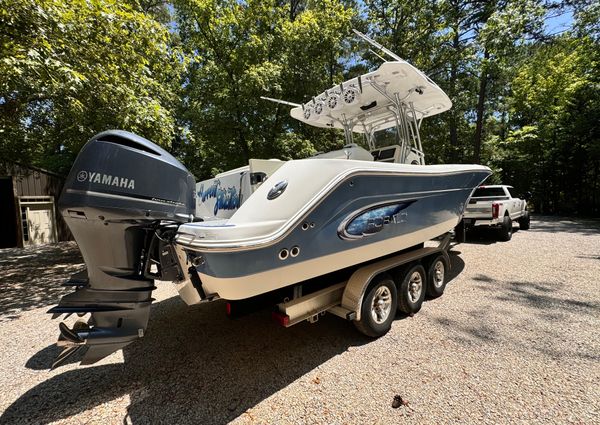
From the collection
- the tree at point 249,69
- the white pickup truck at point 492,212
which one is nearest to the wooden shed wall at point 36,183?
the tree at point 249,69

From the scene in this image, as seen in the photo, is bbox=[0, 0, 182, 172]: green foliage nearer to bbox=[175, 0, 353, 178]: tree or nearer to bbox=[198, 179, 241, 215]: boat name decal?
bbox=[198, 179, 241, 215]: boat name decal

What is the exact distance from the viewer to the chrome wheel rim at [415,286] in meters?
3.64

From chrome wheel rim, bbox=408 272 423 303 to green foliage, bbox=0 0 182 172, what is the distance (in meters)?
5.25

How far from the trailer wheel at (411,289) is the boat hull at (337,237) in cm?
38

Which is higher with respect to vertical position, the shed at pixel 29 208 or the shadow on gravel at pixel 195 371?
the shed at pixel 29 208

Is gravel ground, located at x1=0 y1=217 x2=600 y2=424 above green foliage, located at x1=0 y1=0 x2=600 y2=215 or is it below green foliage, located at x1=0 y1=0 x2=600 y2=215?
below

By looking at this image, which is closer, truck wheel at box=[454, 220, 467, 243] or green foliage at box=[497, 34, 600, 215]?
truck wheel at box=[454, 220, 467, 243]

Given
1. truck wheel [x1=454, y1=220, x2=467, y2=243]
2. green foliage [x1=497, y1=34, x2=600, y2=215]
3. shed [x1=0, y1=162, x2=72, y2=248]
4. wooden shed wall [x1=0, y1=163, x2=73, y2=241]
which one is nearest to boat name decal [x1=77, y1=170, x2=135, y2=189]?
truck wheel [x1=454, y1=220, x2=467, y2=243]


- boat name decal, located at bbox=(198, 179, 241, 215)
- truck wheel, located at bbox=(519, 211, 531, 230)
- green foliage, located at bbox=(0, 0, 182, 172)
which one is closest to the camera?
boat name decal, located at bbox=(198, 179, 241, 215)

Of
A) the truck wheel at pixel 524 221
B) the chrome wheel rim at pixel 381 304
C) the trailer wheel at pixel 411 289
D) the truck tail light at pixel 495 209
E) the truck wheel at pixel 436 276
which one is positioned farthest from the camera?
the truck wheel at pixel 524 221

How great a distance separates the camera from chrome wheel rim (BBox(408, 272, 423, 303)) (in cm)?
364

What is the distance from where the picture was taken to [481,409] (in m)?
2.06

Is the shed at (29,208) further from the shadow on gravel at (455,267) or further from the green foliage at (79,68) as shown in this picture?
the shadow on gravel at (455,267)


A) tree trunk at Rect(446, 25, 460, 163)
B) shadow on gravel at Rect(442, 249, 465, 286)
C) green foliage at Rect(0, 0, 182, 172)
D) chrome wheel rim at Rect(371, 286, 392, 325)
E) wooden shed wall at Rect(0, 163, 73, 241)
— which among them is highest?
tree trunk at Rect(446, 25, 460, 163)
